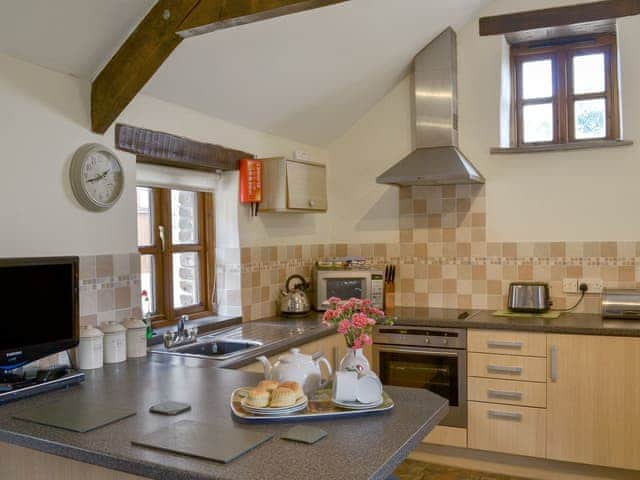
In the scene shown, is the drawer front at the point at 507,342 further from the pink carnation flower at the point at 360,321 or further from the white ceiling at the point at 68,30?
the white ceiling at the point at 68,30

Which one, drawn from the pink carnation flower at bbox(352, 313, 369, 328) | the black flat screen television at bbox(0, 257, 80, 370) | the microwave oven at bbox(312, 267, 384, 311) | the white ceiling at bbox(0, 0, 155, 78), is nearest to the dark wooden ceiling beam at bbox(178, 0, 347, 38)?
the white ceiling at bbox(0, 0, 155, 78)

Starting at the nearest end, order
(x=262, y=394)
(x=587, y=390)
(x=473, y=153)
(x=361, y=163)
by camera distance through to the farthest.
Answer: (x=262, y=394)
(x=587, y=390)
(x=473, y=153)
(x=361, y=163)

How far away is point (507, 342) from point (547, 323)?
0.79 feet

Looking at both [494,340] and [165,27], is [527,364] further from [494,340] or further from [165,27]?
[165,27]

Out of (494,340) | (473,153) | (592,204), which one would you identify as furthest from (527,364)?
(473,153)

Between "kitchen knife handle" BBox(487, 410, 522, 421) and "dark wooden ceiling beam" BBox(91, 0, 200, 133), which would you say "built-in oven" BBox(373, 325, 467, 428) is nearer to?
"kitchen knife handle" BBox(487, 410, 522, 421)

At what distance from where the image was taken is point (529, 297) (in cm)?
370

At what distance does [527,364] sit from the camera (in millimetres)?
3340

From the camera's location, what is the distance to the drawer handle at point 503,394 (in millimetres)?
3363


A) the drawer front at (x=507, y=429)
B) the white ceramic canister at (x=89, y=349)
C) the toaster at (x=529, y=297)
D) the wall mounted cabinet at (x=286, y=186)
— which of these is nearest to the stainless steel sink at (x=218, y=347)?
the white ceramic canister at (x=89, y=349)

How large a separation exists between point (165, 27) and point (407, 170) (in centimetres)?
181

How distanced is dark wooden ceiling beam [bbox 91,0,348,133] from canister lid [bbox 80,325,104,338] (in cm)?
84

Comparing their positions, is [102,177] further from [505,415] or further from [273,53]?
[505,415]

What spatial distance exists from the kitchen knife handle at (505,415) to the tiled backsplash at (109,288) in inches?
80.1
